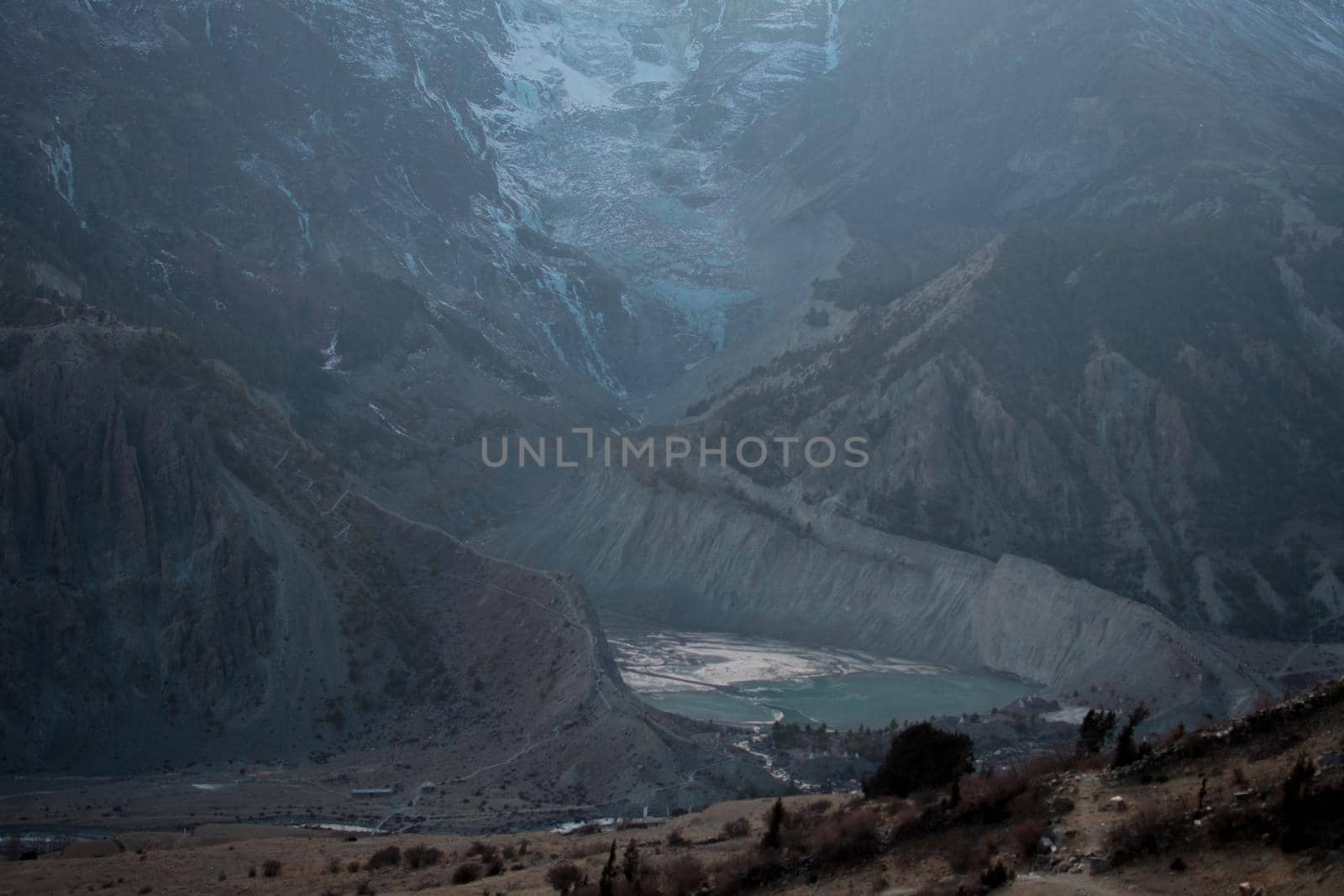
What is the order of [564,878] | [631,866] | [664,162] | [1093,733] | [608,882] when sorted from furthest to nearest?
[664,162], [1093,733], [564,878], [631,866], [608,882]

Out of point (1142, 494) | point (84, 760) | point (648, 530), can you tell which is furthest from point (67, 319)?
point (1142, 494)

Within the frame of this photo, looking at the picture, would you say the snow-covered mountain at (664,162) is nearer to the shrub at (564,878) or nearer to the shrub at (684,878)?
the shrub at (564,878)

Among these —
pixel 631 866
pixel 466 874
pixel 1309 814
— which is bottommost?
pixel 466 874

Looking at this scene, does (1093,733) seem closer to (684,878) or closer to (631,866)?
(684,878)

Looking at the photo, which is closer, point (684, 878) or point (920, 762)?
point (684, 878)

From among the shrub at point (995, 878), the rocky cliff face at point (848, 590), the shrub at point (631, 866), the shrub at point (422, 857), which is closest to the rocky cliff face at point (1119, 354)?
the rocky cliff face at point (848, 590)

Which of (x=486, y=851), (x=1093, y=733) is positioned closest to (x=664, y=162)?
(x=486, y=851)

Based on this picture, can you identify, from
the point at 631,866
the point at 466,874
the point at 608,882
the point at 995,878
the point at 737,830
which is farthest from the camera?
the point at 737,830

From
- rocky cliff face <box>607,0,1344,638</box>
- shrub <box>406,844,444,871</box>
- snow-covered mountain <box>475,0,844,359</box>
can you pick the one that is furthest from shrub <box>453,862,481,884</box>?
snow-covered mountain <box>475,0,844,359</box>
